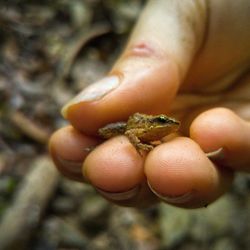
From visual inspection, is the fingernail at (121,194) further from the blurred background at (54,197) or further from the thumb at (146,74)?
the blurred background at (54,197)

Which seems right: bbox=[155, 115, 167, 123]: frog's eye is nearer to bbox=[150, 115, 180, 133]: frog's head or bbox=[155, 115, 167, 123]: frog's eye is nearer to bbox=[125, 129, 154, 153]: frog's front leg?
bbox=[150, 115, 180, 133]: frog's head

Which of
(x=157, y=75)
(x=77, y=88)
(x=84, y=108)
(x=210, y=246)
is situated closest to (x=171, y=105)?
(x=157, y=75)

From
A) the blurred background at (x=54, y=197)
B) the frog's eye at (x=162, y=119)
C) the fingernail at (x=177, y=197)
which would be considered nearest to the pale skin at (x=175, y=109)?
the fingernail at (x=177, y=197)

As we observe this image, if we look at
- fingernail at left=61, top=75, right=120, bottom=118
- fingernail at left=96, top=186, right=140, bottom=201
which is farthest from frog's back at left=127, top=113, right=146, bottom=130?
fingernail at left=96, top=186, right=140, bottom=201

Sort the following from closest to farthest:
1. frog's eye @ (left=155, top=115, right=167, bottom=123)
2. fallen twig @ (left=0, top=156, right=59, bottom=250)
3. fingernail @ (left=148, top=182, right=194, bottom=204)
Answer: fingernail @ (left=148, top=182, right=194, bottom=204) → frog's eye @ (left=155, top=115, right=167, bottom=123) → fallen twig @ (left=0, top=156, right=59, bottom=250)

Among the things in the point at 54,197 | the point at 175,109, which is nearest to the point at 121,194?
the point at 175,109

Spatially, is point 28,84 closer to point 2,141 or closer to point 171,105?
point 2,141
